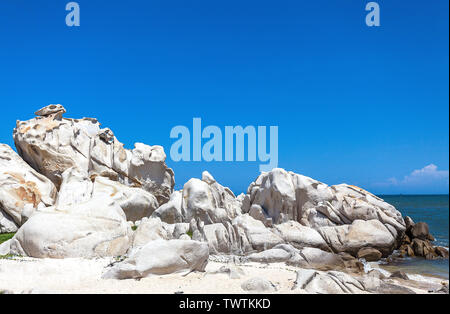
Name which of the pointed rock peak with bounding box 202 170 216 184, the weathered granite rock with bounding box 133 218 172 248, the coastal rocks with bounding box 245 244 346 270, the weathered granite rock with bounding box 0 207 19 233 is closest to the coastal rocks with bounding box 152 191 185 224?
the pointed rock peak with bounding box 202 170 216 184

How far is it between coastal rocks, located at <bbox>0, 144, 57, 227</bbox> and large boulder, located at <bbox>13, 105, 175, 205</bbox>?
5.76ft

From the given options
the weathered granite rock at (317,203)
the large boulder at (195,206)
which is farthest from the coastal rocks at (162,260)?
the weathered granite rock at (317,203)

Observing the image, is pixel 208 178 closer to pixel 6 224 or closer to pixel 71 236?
pixel 71 236

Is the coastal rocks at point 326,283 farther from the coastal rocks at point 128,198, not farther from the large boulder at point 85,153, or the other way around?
the large boulder at point 85,153

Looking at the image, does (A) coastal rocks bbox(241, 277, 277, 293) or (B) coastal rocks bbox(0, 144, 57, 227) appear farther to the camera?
(B) coastal rocks bbox(0, 144, 57, 227)

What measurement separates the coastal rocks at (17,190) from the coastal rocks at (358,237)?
18802 mm

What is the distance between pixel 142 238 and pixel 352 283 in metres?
9.25

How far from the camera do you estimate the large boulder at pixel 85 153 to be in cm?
2836

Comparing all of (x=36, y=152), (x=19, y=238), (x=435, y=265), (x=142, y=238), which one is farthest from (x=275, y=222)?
(x=36, y=152)

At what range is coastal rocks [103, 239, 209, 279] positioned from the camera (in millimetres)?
11344

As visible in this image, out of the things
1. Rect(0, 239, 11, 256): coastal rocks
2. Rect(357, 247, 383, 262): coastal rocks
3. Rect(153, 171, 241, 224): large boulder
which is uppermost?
Rect(153, 171, 241, 224): large boulder

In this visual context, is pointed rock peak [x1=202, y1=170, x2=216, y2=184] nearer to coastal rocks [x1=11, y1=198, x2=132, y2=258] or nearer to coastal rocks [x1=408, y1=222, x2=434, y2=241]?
coastal rocks [x1=11, y1=198, x2=132, y2=258]

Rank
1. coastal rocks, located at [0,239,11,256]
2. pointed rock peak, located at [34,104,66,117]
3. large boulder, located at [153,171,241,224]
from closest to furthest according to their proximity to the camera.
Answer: coastal rocks, located at [0,239,11,256] → large boulder, located at [153,171,241,224] → pointed rock peak, located at [34,104,66,117]

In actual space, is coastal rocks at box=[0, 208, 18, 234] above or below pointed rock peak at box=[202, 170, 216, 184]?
below
